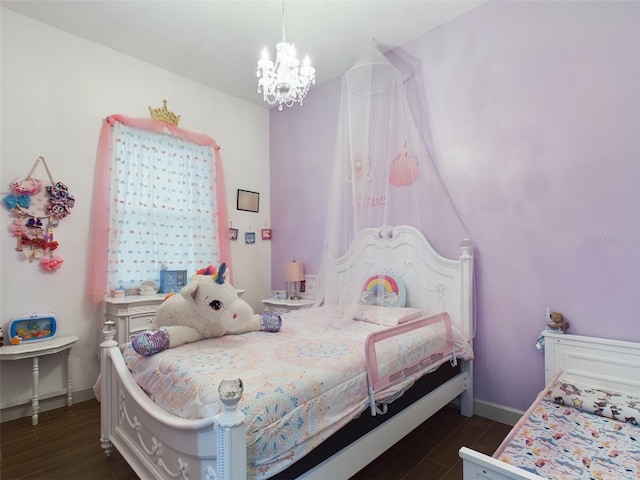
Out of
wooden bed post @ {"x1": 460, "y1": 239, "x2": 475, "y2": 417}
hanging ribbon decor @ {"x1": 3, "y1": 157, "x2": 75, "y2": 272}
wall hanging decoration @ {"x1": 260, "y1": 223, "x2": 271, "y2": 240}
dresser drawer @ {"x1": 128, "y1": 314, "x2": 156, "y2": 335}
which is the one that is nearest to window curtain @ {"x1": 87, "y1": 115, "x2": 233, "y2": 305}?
hanging ribbon decor @ {"x1": 3, "y1": 157, "x2": 75, "y2": 272}

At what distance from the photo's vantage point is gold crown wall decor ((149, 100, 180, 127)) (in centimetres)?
358

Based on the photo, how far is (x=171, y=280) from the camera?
3518 mm

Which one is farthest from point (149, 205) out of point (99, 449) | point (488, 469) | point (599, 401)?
point (599, 401)

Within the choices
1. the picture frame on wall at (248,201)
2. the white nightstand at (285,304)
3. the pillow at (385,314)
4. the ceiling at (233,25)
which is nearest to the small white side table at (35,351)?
the white nightstand at (285,304)

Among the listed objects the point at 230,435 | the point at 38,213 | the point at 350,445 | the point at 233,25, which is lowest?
the point at 350,445

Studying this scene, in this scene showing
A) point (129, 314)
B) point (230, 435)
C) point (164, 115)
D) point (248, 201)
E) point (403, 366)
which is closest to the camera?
point (230, 435)

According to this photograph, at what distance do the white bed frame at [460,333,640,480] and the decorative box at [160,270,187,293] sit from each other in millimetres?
3301

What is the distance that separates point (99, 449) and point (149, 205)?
215 cm

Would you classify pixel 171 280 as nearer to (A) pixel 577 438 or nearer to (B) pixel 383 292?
(B) pixel 383 292

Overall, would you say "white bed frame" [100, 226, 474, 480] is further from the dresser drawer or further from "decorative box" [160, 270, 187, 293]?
"decorative box" [160, 270, 187, 293]

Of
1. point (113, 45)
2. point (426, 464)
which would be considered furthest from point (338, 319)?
point (113, 45)

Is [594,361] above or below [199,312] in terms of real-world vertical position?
below

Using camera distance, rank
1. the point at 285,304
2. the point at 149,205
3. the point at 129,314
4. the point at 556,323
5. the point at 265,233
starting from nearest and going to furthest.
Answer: the point at 556,323 → the point at 129,314 → the point at 149,205 → the point at 285,304 → the point at 265,233

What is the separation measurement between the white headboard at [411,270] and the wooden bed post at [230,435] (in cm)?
161
